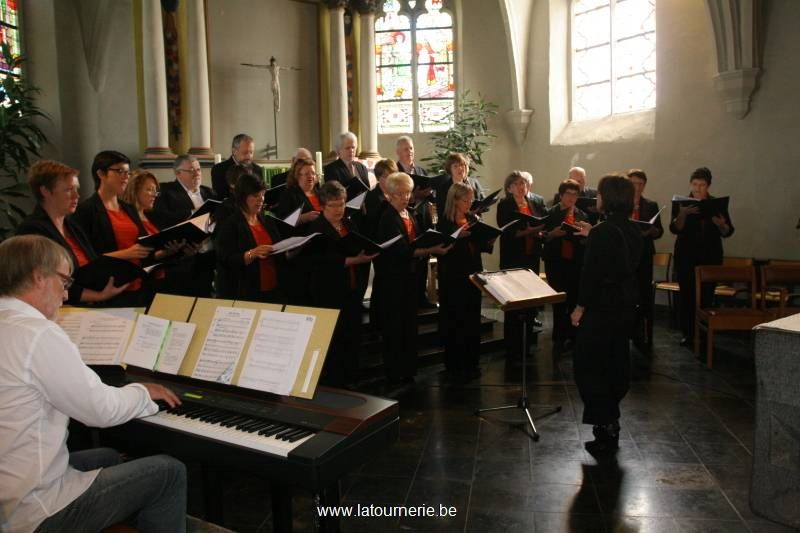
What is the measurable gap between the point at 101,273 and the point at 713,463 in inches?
140

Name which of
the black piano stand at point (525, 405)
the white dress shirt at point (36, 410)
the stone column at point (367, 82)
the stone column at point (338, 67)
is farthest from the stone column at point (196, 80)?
the white dress shirt at point (36, 410)

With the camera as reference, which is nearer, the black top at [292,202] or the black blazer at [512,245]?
the black top at [292,202]

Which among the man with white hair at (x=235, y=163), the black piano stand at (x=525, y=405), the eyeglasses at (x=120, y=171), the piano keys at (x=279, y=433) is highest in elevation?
the man with white hair at (x=235, y=163)

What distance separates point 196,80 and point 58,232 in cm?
594

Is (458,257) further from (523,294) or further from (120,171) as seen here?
(120,171)

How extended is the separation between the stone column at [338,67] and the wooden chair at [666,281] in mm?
4908

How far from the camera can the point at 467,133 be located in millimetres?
10445

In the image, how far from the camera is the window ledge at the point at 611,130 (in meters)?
9.33

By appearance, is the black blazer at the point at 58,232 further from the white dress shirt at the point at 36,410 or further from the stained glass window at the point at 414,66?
the stained glass window at the point at 414,66

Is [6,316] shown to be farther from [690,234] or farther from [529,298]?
[690,234]

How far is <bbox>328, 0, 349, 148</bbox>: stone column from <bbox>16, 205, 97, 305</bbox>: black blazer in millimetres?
6753

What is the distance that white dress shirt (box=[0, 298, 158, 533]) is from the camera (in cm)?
189

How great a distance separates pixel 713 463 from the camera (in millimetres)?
3789

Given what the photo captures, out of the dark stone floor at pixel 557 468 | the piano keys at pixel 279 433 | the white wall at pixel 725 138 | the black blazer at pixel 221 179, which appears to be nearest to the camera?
the piano keys at pixel 279 433
